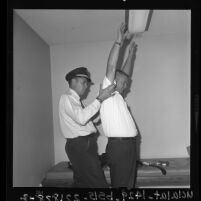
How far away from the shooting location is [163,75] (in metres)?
1.23

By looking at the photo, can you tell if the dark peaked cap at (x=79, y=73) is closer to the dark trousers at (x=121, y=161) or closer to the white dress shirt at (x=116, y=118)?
the white dress shirt at (x=116, y=118)

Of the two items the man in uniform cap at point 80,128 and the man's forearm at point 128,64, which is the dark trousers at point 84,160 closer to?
the man in uniform cap at point 80,128

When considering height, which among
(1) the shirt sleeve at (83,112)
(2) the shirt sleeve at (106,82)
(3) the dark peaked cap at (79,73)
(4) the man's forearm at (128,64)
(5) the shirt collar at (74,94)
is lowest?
(1) the shirt sleeve at (83,112)

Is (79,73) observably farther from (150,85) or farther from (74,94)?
(150,85)

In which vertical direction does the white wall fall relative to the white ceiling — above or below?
below

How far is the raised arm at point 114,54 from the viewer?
1207mm

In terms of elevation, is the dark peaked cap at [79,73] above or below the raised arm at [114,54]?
below

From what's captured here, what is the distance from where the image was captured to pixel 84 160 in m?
1.22

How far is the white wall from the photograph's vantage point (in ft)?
3.96

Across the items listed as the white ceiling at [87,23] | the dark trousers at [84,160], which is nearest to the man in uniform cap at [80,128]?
the dark trousers at [84,160]

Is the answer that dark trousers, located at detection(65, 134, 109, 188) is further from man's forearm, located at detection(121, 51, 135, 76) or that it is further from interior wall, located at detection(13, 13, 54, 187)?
man's forearm, located at detection(121, 51, 135, 76)

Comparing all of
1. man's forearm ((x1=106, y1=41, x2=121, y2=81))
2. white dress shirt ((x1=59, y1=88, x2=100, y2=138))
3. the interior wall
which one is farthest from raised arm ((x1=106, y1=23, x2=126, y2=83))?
the interior wall

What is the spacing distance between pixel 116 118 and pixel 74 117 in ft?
0.55

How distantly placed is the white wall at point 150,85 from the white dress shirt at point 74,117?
0.08 feet
